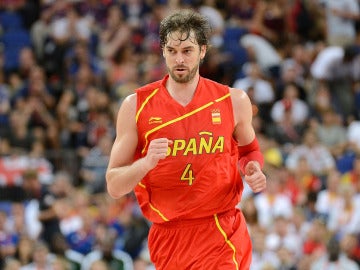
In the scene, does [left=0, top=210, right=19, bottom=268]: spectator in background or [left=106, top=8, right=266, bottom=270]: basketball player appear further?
[left=0, top=210, right=19, bottom=268]: spectator in background

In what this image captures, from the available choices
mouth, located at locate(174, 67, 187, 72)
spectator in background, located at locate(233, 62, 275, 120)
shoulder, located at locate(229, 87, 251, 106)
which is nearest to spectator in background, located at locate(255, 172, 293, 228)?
spectator in background, located at locate(233, 62, 275, 120)

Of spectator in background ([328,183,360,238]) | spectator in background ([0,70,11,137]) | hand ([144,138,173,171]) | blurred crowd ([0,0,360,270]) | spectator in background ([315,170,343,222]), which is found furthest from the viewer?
spectator in background ([0,70,11,137])

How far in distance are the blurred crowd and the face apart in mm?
7131

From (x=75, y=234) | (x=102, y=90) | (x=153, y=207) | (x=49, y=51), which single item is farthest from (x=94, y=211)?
(x=153, y=207)

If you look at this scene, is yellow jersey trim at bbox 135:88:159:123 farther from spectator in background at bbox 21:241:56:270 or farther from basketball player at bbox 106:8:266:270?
spectator in background at bbox 21:241:56:270

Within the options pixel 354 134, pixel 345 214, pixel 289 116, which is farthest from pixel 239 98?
pixel 289 116

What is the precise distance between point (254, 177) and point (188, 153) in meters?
0.53

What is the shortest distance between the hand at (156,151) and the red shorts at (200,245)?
2.69ft

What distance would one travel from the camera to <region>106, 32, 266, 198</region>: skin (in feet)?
22.1

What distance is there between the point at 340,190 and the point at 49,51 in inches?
332

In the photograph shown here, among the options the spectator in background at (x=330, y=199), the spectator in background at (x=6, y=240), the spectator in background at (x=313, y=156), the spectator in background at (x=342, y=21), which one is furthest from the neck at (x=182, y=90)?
the spectator in background at (x=342, y=21)

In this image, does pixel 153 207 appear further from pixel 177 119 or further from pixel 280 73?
pixel 280 73

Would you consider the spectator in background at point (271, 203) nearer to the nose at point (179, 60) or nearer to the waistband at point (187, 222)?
the waistband at point (187, 222)

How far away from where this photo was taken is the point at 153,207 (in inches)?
277
